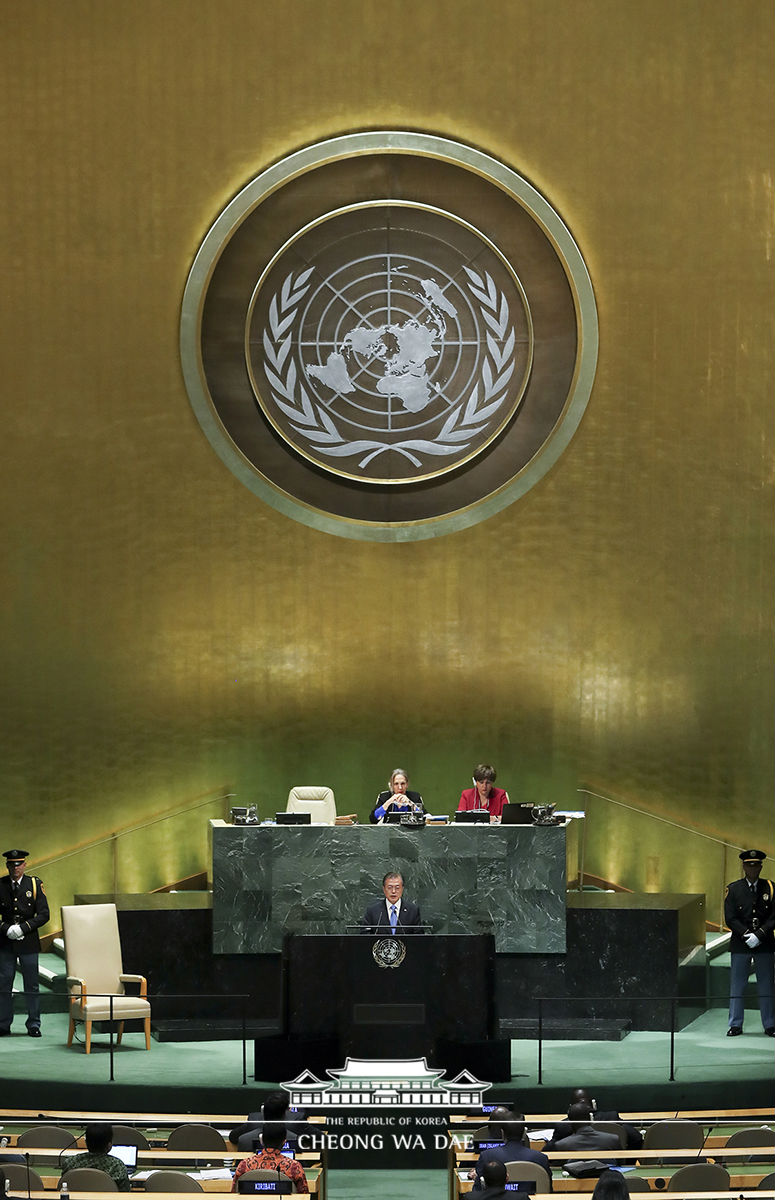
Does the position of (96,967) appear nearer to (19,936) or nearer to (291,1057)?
(19,936)

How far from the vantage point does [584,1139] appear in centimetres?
811

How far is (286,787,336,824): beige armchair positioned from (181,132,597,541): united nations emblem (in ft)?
6.13

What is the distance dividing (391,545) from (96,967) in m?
3.69

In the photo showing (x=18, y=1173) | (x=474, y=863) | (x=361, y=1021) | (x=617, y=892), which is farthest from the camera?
(x=617, y=892)

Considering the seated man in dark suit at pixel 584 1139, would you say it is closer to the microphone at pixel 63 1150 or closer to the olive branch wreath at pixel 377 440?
the microphone at pixel 63 1150

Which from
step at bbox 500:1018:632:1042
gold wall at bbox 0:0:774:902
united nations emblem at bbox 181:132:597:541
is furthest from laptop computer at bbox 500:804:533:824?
united nations emblem at bbox 181:132:597:541

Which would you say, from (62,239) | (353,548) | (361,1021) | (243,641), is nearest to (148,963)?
(361,1021)

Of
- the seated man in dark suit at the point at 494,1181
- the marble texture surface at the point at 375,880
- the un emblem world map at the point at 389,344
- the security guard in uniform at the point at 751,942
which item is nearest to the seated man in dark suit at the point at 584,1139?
the seated man in dark suit at the point at 494,1181

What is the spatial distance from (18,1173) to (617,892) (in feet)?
18.6

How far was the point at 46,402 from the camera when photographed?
12.2m

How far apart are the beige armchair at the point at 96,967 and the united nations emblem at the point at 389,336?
3.32 metres

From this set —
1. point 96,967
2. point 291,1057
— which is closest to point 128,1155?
point 291,1057

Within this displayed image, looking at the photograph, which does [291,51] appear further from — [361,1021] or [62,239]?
[361,1021]

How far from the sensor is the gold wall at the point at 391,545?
12.1 m
